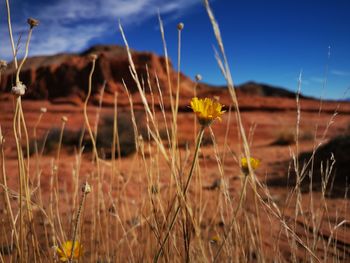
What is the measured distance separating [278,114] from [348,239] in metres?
15.3

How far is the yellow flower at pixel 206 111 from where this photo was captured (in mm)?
714

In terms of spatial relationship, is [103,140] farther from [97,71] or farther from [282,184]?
[97,71]

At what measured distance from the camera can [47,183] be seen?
388 cm

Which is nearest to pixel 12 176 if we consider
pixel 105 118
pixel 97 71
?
pixel 105 118

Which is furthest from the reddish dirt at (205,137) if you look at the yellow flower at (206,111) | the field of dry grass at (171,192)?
the yellow flower at (206,111)

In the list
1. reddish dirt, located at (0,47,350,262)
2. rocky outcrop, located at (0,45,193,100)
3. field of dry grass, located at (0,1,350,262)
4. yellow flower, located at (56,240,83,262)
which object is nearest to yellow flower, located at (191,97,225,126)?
field of dry grass, located at (0,1,350,262)

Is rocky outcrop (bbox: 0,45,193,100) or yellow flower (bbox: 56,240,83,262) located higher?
rocky outcrop (bbox: 0,45,193,100)

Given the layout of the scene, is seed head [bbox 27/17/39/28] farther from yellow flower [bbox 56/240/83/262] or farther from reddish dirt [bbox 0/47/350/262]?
yellow flower [bbox 56/240/83/262]

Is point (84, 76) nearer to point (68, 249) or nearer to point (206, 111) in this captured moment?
point (68, 249)

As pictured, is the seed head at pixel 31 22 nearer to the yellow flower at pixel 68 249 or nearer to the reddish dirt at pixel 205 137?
the reddish dirt at pixel 205 137

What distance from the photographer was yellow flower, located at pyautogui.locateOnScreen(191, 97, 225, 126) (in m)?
0.71

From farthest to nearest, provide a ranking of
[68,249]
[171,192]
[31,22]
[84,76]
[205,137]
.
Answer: [84,76]
[205,137]
[68,249]
[171,192]
[31,22]

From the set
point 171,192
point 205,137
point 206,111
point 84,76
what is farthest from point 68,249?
point 84,76

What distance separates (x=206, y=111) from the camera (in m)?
0.73
